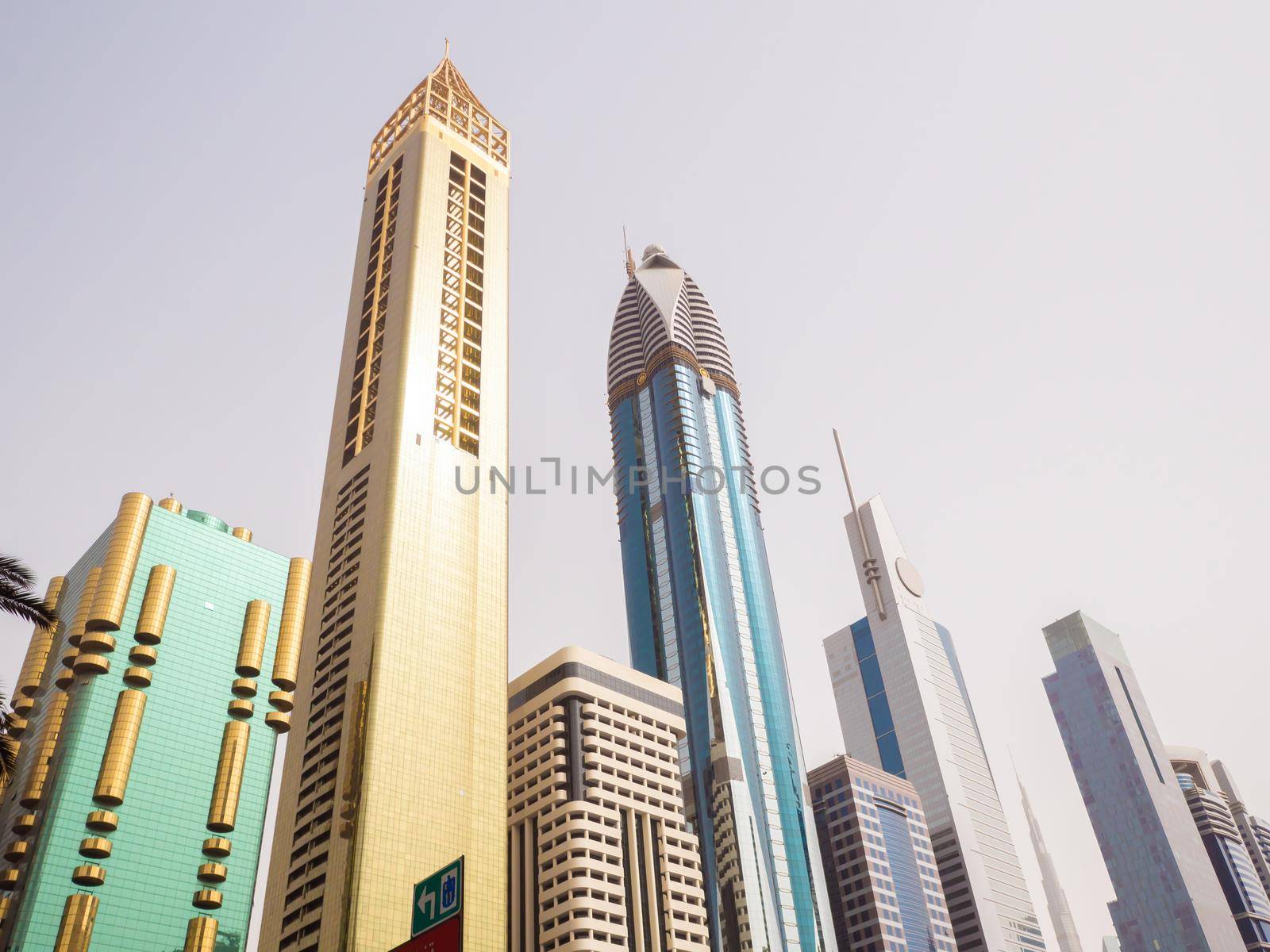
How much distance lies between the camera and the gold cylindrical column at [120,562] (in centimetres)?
15588

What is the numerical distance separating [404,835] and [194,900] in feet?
221

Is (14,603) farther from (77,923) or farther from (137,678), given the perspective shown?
(137,678)

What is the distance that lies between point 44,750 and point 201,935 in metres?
33.7

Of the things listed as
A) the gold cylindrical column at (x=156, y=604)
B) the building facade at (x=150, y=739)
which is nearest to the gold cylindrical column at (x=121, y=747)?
the building facade at (x=150, y=739)

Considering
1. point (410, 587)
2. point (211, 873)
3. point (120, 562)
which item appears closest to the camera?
point (410, 587)

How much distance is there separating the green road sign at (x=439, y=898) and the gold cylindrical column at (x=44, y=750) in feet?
421

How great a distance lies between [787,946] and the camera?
573ft

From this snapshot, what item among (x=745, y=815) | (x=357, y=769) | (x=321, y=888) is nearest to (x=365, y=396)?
(x=357, y=769)

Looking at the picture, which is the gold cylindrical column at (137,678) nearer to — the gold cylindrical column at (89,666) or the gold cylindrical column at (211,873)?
the gold cylindrical column at (89,666)

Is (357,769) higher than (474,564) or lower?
lower

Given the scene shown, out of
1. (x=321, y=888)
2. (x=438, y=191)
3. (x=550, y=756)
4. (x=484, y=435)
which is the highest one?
(x=438, y=191)

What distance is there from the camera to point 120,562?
531ft

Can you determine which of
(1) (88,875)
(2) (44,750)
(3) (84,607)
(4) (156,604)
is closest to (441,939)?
(1) (88,875)

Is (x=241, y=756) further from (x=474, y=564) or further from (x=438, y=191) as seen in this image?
(x=438, y=191)
